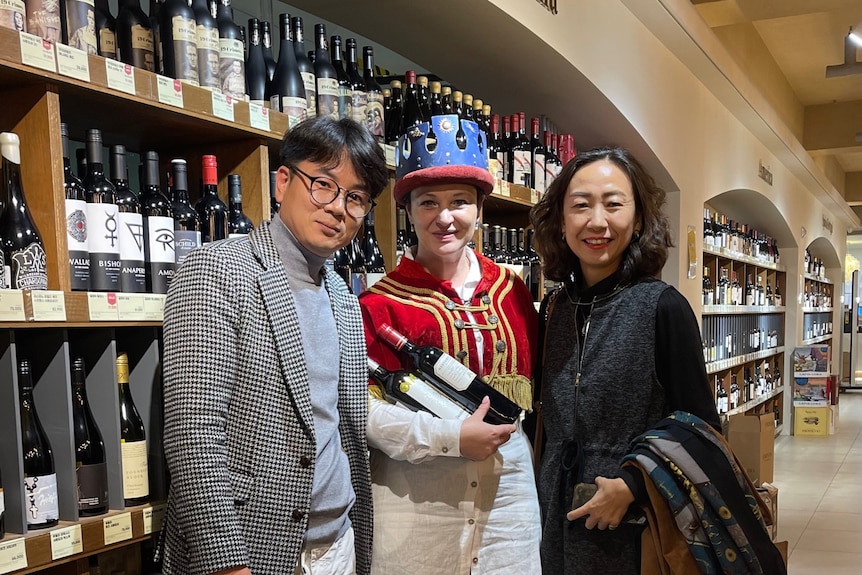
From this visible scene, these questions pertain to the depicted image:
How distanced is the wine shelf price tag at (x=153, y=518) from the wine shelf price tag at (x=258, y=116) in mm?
970

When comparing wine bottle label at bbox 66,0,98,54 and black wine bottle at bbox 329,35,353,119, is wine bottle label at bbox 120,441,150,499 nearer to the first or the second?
wine bottle label at bbox 66,0,98,54

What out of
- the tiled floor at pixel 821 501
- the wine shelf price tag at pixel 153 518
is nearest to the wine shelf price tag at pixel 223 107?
the wine shelf price tag at pixel 153 518

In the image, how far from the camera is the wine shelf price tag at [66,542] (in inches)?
56.3

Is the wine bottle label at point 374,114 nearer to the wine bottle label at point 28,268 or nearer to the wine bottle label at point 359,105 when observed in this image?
the wine bottle label at point 359,105

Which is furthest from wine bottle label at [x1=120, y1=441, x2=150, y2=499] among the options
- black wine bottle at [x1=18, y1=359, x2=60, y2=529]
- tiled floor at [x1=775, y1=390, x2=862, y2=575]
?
tiled floor at [x1=775, y1=390, x2=862, y2=575]

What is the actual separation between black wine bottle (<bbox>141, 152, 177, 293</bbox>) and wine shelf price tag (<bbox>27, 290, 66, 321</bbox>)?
0.27 m

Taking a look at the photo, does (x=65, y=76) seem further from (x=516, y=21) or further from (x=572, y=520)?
(x=516, y=21)

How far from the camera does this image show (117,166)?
1650mm

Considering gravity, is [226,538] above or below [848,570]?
above

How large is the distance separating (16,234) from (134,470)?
58cm

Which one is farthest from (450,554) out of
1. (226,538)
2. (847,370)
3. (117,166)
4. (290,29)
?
(847,370)

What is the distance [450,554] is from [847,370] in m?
15.7

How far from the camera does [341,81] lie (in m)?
2.56

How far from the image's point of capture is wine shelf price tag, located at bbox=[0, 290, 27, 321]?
4.33 ft
